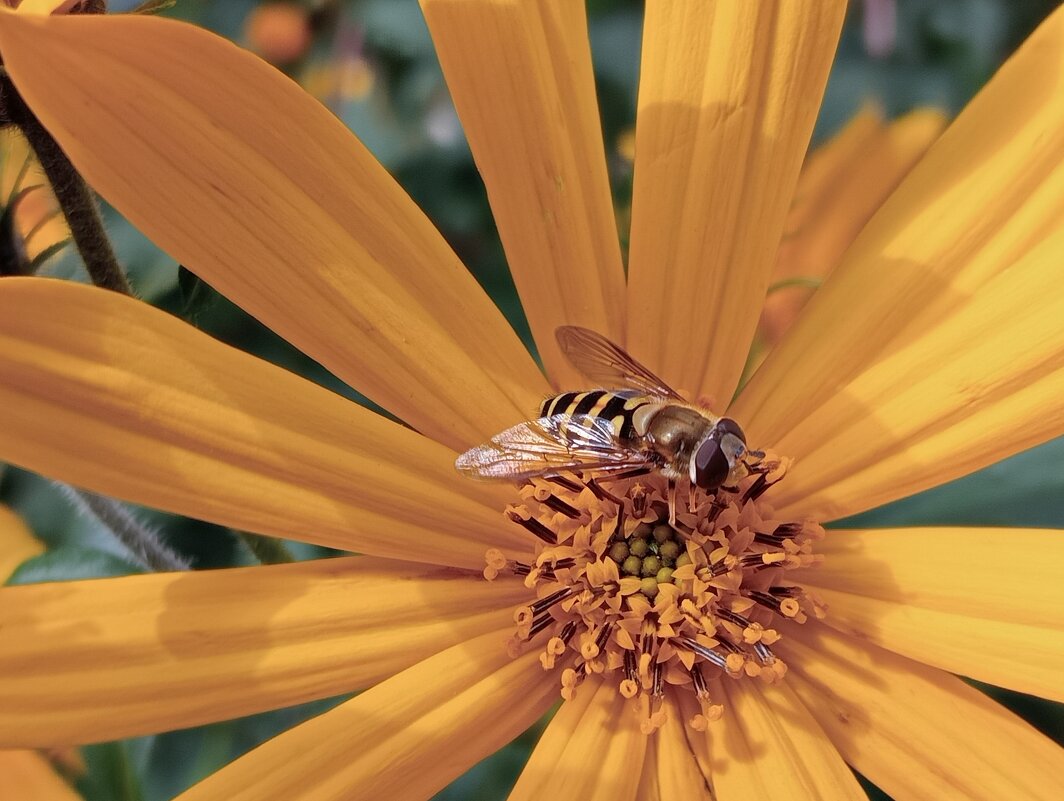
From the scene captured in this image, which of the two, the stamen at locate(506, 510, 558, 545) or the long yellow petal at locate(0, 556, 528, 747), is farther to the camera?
the stamen at locate(506, 510, 558, 545)

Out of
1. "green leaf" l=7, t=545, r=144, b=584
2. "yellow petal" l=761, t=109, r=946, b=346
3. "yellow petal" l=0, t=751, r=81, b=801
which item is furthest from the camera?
"yellow petal" l=761, t=109, r=946, b=346

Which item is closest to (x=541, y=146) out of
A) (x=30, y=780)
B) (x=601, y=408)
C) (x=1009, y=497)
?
(x=601, y=408)

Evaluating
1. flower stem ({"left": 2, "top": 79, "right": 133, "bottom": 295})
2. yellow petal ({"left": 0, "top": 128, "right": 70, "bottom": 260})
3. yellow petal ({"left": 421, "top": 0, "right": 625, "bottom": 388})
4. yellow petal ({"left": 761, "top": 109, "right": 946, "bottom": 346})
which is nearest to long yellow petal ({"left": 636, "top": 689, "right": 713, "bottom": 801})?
yellow petal ({"left": 421, "top": 0, "right": 625, "bottom": 388})

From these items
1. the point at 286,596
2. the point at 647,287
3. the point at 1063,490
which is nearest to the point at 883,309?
the point at 647,287

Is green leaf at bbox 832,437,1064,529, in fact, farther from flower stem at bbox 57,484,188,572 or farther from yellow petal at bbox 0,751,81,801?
yellow petal at bbox 0,751,81,801

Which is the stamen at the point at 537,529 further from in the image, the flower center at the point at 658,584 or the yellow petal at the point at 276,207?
the yellow petal at the point at 276,207

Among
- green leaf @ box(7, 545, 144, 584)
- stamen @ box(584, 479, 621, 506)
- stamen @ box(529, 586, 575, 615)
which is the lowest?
stamen @ box(529, 586, 575, 615)

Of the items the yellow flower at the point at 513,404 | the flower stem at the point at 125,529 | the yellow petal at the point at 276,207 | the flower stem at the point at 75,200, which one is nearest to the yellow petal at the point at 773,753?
the yellow flower at the point at 513,404

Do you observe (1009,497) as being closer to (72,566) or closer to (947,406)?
(947,406)
